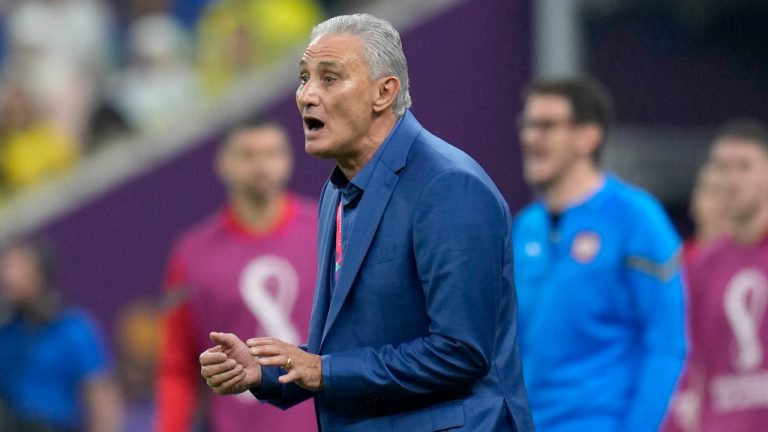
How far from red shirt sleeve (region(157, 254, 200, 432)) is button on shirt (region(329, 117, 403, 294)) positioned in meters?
3.14

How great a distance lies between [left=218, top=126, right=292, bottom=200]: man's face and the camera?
7672 mm

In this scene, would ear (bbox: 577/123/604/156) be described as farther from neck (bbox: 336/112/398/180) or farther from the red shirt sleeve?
neck (bbox: 336/112/398/180)

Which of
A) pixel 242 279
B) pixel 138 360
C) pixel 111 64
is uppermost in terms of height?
pixel 111 64

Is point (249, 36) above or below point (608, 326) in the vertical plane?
above

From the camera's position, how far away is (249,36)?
1284 centimetres

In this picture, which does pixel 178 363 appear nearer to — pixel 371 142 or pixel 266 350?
pixel 371 142

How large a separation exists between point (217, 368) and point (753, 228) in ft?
14.0

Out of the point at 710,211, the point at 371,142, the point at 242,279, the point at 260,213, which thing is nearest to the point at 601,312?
the point at 242,279

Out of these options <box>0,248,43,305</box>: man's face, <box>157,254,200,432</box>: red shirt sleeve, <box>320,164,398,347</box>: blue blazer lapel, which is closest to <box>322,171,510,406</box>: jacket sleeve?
<box>320,164,398,347</box>: blue blazer lapel

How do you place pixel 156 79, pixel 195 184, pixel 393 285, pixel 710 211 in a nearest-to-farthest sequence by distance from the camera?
pixel 393 285 < pixel 710 211 < pixel 195 184 < pixel 156 79

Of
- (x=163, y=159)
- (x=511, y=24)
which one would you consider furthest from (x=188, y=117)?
(x=511, y=24)

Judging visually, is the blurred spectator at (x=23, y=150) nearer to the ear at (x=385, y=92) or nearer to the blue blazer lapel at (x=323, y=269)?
the blue blazer lapel at (x=323, y=269)

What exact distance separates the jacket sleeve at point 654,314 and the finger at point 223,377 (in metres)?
2.61

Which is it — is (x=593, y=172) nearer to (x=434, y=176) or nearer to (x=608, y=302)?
(x=608, y=302)
